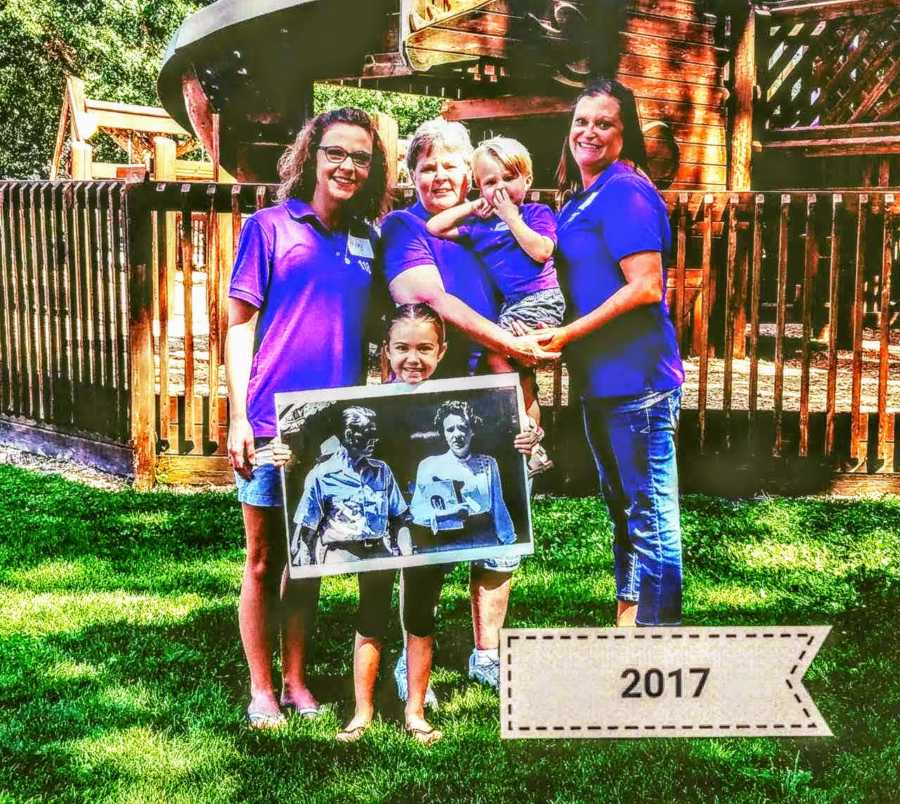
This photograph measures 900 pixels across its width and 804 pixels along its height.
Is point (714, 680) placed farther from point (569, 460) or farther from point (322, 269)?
point (322, 269)

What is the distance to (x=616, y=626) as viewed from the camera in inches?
117

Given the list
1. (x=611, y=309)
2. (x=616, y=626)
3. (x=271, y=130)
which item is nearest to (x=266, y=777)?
(x=616, y=626)

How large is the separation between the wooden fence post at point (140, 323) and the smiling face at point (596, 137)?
2.40m

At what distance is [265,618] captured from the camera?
9.50 feet

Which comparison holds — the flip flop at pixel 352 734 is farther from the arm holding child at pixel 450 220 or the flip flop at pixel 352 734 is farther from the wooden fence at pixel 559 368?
the arm holding child at pixel 450 220

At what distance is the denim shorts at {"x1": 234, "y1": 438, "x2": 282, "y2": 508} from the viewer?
2.74 meters

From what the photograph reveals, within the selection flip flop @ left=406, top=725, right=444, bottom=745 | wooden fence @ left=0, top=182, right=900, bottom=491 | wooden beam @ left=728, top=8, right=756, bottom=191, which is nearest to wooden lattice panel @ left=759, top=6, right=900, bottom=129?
wooden beam @ left=728, top=8, right=756, bottom=191

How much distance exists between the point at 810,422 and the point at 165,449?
2.43 metres

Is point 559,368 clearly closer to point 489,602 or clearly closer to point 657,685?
point 489,602

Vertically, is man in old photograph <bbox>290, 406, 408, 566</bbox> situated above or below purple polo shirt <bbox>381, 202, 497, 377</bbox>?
below

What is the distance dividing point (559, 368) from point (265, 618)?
37.7 inches

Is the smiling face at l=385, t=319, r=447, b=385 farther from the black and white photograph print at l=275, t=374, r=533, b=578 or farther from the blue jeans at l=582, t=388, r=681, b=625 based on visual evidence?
the blue jeans at l=582, t=388, r=681, b=625

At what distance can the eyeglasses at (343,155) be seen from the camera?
2686mm

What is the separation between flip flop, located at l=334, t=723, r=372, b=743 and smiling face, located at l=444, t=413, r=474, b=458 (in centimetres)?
72
